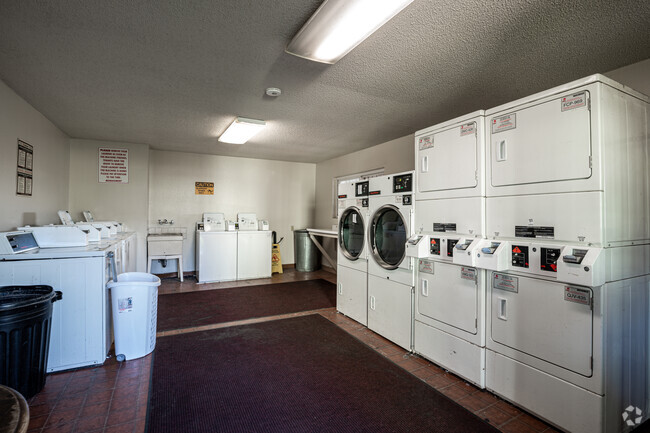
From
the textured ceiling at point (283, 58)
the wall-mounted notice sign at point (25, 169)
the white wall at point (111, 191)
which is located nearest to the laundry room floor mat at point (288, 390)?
the wall-mounted notice sign at point (25, 169)

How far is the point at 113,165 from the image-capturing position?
17.8 ft

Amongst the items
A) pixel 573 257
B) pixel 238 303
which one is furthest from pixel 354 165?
pixel 573 257

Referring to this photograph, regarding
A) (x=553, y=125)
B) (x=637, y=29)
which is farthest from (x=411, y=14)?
(x=637, y=29)

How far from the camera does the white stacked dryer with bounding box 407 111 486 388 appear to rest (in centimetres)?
231

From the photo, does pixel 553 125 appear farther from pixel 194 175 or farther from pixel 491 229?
pixel 194 175

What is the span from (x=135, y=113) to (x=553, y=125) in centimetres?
423

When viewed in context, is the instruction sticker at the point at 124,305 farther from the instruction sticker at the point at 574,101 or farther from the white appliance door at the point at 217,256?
the instruction sticker at the point at 574,101

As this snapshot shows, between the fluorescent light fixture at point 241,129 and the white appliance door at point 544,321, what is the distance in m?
3.21

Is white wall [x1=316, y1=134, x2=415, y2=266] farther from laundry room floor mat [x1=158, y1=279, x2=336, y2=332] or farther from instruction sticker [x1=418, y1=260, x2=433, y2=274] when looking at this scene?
instruction sticker [x1=418, y1=260, x2=433, y2=274]

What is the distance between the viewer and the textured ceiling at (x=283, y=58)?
189cm

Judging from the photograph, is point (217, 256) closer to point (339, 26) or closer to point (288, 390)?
point (288, 390)

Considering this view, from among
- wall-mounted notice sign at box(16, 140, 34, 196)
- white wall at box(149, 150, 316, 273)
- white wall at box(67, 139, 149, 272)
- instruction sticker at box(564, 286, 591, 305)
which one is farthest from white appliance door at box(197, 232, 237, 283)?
instruction sticker at box(564, 286, 591, 305)

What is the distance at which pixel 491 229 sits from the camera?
2.25 meters

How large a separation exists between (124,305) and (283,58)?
246cm
